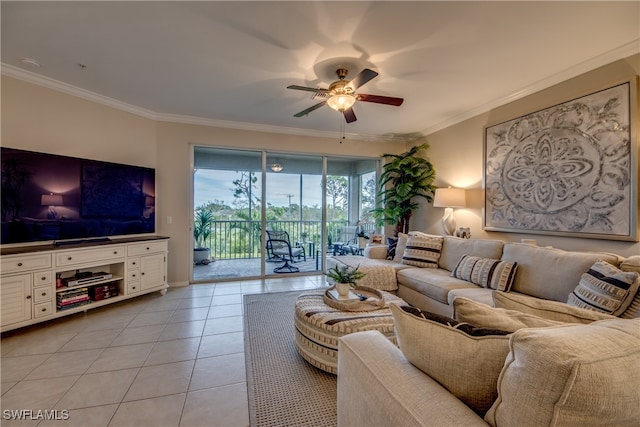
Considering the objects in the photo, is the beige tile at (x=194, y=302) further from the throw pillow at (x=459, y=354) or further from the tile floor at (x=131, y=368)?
the throw pillow at (x=459, y=354)

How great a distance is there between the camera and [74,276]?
125 inches

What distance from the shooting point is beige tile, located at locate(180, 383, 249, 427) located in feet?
5.30

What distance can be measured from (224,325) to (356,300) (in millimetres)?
1520

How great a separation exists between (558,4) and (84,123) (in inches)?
193

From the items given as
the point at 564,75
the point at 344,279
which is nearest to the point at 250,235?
the point at 344,279

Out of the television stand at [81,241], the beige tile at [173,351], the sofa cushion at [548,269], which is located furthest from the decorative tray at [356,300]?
the television stand at [81,241]

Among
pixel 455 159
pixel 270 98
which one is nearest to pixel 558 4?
pixel 455 159

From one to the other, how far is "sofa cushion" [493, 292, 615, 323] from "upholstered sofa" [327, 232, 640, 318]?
1.89 feet

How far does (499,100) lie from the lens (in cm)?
352

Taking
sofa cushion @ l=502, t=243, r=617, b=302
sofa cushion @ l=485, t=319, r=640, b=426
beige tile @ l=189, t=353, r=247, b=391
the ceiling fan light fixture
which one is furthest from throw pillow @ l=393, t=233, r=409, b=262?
sofa cushion @ l=485, t=319, r=640, b=426

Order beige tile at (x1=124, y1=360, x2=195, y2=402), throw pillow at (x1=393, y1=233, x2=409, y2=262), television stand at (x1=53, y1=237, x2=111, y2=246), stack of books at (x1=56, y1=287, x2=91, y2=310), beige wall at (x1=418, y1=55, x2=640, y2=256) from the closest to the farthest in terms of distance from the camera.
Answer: beige tile at (x1=124, y1=360, x2=195, y2=402) → beige wall at (x1=418, y1=55, x2=640, y2=256) → stack of books at (x1=56, y1=287, x2=91, y2=310) → television stand at (x1=53, y1=237, x2=111, y2=246) → throw pillow at (x1=393, y1=233, x2=409, y2=262)

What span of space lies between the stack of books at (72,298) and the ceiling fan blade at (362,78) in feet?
11.9

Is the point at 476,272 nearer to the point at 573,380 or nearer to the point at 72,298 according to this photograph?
the point at 573,380

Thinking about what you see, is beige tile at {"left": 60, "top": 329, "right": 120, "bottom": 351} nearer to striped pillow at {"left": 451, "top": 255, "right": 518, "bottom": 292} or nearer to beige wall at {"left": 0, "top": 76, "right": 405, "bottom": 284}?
beige wall at {"left": 0, "top": 76, "right": 405, "bottom": 284}
